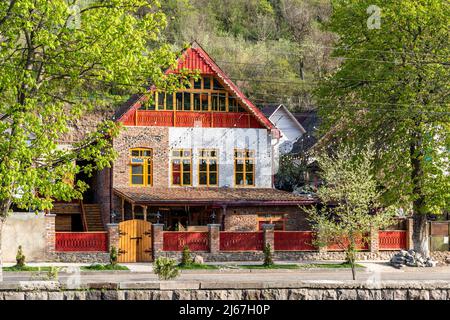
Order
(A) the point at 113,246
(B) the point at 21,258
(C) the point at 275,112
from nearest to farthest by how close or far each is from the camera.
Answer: (B) the point at 21,258
(A) the point at 113,246
(C) the point at 275,112

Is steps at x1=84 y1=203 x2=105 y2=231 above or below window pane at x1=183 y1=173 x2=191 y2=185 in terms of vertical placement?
below

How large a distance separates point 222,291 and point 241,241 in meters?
28.5

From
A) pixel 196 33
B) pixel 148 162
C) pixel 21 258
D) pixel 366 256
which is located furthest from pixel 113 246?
pixel 196 33

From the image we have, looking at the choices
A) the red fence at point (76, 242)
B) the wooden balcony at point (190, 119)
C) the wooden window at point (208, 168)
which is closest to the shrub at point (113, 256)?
the red fence at point (76, 242)

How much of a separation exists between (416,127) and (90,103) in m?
20.3

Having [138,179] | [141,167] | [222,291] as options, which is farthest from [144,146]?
[222,291]

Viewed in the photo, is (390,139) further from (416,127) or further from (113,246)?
(113,246)

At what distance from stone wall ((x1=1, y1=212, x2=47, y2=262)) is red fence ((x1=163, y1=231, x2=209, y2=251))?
5.61m

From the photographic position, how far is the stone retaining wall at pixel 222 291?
1783 centimetres

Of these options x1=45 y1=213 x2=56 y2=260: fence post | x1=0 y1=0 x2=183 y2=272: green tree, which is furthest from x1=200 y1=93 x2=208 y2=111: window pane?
x1=0 y1=0 x2=183 y2=272: green tree

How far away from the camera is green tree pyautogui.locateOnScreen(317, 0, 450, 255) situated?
44812mm

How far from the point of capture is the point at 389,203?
46.4m

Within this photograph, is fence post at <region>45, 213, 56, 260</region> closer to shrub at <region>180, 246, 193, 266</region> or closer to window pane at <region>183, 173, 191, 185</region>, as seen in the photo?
shrub at <region>180, 246, 193, 266</region>

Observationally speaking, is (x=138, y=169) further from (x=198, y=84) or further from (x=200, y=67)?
(x=200, y=67)
